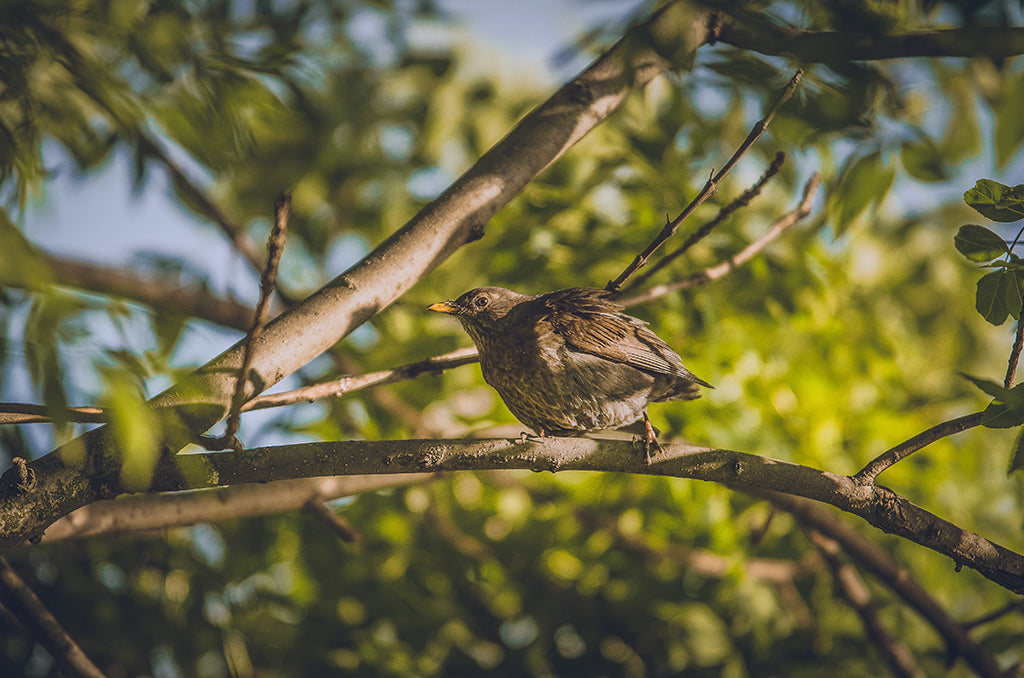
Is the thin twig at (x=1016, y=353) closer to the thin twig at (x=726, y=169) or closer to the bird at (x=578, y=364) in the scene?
the thin twig at (x=726, y=169)

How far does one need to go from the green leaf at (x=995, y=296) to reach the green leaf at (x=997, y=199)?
0.15 meters

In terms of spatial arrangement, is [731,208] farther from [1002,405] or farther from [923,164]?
[1002,405]

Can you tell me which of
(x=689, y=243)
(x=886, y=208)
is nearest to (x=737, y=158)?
(x=689, y=243)

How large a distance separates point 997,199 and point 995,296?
9.6 inches

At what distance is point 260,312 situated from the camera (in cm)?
165

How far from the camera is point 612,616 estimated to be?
12.1 feet

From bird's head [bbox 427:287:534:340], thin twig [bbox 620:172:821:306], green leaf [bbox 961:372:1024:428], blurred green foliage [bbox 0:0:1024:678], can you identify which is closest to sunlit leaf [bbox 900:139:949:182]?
blurred green foliage [bbox 0:0:1024:678]

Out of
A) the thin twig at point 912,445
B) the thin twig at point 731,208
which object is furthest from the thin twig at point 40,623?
the thin twig at point 912,445

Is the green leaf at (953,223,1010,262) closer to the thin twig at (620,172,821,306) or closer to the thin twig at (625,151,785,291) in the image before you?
the thin twig at (625,151,785,291)

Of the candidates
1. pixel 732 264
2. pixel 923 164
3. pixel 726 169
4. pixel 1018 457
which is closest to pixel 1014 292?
pixel 1018 457

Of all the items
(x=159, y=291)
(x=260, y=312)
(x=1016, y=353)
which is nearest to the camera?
(x=260, y=312)

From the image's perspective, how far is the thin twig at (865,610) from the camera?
3146 mm

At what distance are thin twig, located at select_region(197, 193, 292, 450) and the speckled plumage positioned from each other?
1.17m

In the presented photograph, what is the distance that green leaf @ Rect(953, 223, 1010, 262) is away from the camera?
5.95 ft
